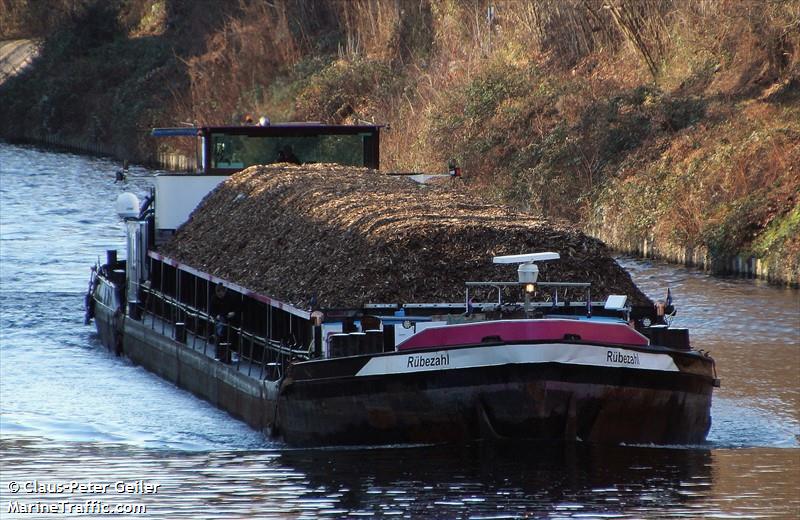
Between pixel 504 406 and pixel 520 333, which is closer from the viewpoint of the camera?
pixel 520 333

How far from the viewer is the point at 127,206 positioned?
25.9 m

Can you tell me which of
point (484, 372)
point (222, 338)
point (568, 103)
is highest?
point (568, 103)

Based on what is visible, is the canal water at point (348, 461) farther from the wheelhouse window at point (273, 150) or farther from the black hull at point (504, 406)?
the wheelhouse window at point (273, 150)

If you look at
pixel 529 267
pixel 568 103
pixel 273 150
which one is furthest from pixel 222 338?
pixel 568 103

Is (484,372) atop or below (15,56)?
below

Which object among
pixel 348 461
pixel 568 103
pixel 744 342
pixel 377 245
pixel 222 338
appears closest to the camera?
pixel 348 461

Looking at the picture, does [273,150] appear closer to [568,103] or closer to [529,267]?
[529,267]

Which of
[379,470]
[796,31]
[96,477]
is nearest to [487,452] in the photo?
[379,470]

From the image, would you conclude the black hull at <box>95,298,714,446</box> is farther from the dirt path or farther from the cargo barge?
the dirt path

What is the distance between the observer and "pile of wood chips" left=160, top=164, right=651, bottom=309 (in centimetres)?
1853

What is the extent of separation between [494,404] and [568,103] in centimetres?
2767

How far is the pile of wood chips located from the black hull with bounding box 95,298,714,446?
3.70ft

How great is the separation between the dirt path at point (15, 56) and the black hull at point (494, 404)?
70.2 meters

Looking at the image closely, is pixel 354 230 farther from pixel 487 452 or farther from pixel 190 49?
pixel 190 49
